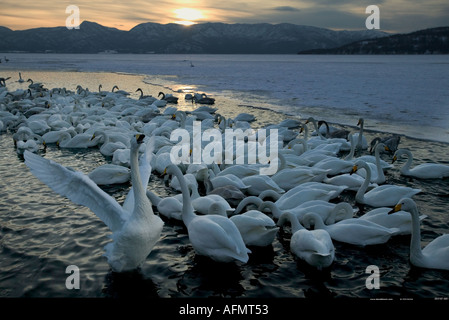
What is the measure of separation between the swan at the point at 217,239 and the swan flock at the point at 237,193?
0.6 inches

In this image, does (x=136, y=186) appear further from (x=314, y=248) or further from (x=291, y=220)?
(x=291, y=220)

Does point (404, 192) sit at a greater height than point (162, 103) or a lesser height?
lesser

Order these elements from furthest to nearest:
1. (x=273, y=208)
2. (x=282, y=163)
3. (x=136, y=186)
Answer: (x=282, y=163) → (x=273, y=208) → (x=136, y=186)

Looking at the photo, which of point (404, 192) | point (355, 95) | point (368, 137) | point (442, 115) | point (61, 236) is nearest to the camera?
point (61, 236)

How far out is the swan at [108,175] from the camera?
9.09 m

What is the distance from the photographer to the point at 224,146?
12109mm

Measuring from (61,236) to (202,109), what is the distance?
14.9 m

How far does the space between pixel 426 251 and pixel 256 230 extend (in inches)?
98.8

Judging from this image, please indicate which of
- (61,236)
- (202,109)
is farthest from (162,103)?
(61,236)

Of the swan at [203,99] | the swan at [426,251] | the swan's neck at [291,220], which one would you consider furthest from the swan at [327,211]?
the swan at [203,99]

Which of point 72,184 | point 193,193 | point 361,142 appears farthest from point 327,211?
point 361,142

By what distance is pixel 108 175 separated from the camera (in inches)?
360

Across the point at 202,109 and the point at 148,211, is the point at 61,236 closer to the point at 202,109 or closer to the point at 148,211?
the point at 148,211

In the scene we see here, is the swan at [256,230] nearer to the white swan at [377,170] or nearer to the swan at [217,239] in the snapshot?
the swan at [217,239]
